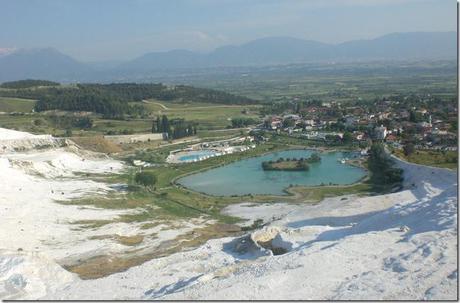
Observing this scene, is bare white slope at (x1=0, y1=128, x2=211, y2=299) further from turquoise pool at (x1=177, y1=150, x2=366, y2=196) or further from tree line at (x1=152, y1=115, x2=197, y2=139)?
tree line at (x1=152, y1=115, x2=197, y2=139)

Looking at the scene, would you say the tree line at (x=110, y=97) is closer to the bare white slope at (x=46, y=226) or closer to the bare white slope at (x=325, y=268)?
the bare white slope at (x=46, y=226)

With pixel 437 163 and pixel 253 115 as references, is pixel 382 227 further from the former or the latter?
pixel 253 115

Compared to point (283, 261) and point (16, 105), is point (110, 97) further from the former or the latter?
point (283, 261)

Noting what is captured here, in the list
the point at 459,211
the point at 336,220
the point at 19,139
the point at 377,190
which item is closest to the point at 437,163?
the point at 377,190

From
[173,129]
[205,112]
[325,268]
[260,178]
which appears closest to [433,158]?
[260,178]

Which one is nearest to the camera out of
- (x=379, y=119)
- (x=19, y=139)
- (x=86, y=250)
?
(x=86, y=250)

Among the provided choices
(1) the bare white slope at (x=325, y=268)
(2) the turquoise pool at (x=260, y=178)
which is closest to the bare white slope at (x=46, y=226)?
(1) the bare white slope at (x=325, y=268)
